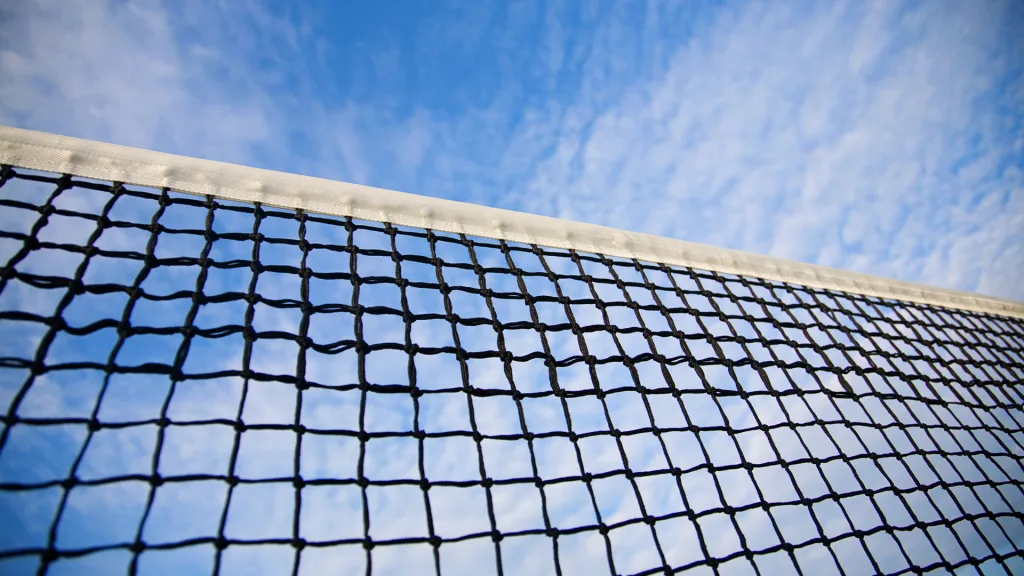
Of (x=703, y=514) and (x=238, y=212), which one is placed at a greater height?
(x=238, y=212)

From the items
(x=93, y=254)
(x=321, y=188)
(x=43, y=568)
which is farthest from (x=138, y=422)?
(x=321, y=188)

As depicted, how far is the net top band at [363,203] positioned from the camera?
191 cm

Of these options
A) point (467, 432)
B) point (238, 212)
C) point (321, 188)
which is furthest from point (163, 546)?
point (321, 188)

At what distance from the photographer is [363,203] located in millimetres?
2365

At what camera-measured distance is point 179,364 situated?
1529 mm

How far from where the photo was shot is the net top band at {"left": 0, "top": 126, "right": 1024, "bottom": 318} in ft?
6.27

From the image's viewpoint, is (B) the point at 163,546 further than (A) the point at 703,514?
No

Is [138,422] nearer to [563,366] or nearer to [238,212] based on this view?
[238,212]

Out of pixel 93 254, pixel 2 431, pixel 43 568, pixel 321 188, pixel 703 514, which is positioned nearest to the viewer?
pixel 43 568

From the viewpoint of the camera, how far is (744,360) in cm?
265

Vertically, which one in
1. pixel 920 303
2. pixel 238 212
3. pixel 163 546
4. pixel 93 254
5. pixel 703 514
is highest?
pixel 238 212

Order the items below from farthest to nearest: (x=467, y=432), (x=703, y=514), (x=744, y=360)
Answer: (x=744, y=360)
(x=703, y=514)
(x=467, y=432)

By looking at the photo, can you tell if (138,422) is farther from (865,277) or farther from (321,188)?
(865,277)

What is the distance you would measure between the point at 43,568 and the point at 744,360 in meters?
2.65
